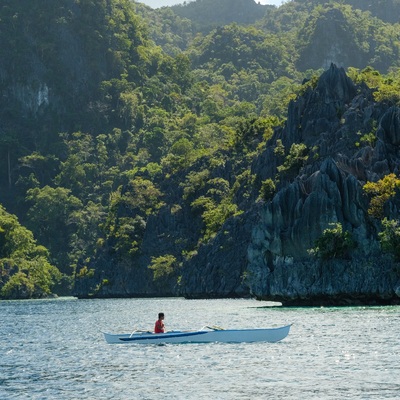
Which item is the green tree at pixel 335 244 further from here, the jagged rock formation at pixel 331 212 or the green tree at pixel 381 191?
the green tree at pixel 381 191

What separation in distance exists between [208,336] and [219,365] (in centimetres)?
1139

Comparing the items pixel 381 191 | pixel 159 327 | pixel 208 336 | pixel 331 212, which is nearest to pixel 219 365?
pixel 208 336

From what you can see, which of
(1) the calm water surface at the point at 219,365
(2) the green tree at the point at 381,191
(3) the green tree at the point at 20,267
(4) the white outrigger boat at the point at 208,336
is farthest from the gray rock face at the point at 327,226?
(3) the green tree at the point at 20,267

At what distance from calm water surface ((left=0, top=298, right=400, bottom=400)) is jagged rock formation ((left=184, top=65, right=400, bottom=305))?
1795 cm

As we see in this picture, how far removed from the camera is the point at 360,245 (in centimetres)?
9744

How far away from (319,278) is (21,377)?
180 feet

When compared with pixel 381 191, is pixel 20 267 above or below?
below

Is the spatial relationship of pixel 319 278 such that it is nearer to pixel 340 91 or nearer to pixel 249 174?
pixel 340 91

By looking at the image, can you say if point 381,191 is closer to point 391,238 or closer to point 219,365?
point 391,238

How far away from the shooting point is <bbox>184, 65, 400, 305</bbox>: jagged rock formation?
95750 millimetres

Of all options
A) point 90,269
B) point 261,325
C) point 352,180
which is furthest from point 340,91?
point 90,269

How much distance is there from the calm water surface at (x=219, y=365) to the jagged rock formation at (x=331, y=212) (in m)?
Answer: 18.0

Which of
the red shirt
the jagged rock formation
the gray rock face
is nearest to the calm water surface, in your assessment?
the red shirt

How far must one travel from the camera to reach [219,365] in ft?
162
